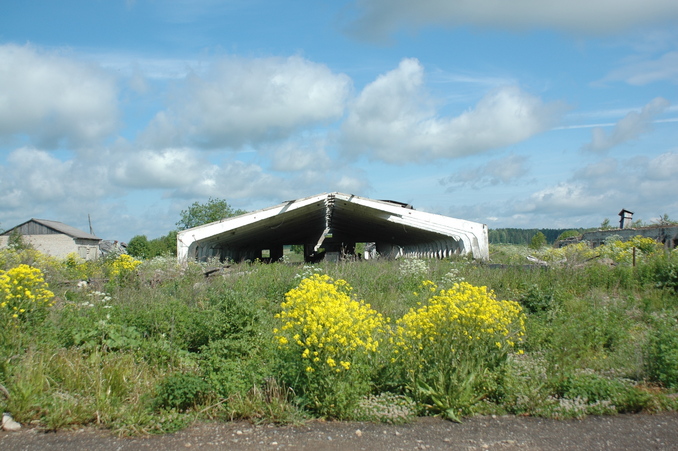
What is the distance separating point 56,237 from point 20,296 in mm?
56808

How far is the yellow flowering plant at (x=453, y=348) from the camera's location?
19.0 ft

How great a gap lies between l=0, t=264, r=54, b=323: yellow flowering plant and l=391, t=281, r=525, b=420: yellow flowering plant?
16.4 feet

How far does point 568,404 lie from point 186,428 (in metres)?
4.07

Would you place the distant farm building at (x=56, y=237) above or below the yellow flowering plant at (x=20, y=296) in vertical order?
above

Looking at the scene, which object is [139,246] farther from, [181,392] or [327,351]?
[327,351]

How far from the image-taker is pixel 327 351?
220 inches

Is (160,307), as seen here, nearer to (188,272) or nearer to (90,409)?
(90,409)

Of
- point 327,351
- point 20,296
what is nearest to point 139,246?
point 20,296

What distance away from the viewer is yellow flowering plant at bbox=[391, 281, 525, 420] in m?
5.80

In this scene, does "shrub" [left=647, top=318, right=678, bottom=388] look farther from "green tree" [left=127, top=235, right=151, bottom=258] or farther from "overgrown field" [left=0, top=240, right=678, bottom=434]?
"green tree" [left=127, top=235, right=151, bottom=258]

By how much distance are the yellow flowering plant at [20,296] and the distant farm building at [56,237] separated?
52519 millimetres

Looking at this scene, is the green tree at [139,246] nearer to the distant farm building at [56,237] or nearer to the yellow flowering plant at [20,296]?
the distant farm building at [56,237]

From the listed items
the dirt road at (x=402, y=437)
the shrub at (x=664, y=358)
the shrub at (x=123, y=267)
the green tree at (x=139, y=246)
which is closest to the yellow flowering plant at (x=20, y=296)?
the dirt road at (x=402, y=437)

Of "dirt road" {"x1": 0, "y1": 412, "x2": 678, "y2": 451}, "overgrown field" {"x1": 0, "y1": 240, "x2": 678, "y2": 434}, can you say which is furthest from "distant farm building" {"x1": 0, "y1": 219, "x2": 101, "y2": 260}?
"dirt road" {"x1": 0, "y1": 412, "x2": 678, "y2": 451}
